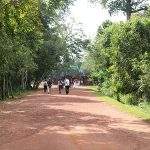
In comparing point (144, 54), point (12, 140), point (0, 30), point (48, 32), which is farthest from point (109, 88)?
point (12, 140)

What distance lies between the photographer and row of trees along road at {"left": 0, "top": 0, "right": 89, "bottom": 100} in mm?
22969

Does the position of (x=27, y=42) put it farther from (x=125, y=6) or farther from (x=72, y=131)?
(x=72, y=131)

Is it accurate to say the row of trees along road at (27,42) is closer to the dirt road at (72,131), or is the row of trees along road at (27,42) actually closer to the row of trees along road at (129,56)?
the dirt road at (72,131)

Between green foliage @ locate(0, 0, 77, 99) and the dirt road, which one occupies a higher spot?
green foliage @ locate(0, 0, 77, 99)

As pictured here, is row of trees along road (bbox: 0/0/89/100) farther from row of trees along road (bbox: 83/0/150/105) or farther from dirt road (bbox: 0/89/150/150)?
row of trees along road (bbox: 83/0/150/105)

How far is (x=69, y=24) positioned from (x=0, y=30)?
62133 mm

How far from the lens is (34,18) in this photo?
2470 centimetres

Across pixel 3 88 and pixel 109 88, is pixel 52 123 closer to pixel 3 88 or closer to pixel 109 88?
pixel 3 88

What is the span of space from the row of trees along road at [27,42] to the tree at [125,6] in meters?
5.28

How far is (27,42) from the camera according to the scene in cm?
4694

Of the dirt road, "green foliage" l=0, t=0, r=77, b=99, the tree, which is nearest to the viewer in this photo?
the dirt road

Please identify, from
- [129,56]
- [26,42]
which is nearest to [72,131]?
[129,56]

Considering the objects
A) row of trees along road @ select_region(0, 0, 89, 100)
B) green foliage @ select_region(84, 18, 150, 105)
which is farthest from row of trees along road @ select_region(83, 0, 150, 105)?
row of trees along road @ select_region(0, 0, 89, 100)

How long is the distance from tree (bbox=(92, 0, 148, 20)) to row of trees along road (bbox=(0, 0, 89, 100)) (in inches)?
208
